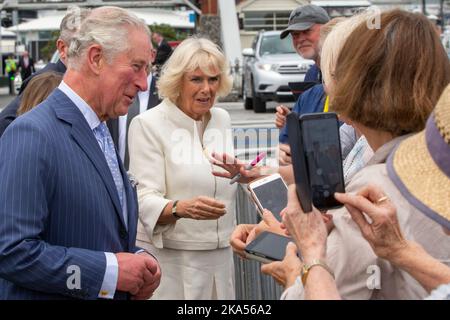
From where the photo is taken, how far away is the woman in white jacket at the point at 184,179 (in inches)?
185

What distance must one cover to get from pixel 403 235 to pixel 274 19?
29.6m

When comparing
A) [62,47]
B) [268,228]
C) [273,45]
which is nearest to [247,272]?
[62,47]

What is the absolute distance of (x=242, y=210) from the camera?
18.7 ft

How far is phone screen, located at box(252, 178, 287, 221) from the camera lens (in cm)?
340

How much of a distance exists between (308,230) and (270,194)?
3.80 ft

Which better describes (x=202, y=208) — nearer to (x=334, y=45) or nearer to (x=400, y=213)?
(x=334, y=45)

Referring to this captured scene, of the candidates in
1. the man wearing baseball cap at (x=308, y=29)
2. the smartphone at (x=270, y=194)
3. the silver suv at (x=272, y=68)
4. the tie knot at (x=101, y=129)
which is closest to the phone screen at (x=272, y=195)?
the smartphone at (x=270, y=194)

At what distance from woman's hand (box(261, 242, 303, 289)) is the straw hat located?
503 mm

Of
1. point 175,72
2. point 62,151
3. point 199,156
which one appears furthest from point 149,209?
point 62,151

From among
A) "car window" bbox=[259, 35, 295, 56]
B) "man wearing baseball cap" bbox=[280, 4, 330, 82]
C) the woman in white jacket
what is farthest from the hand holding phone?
"car window" bbox=[259, 35, 295, 56]

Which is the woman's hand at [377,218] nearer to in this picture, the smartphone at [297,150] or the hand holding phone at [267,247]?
the smartphone at [297,150]

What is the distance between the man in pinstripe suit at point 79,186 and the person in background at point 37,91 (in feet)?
4.38
